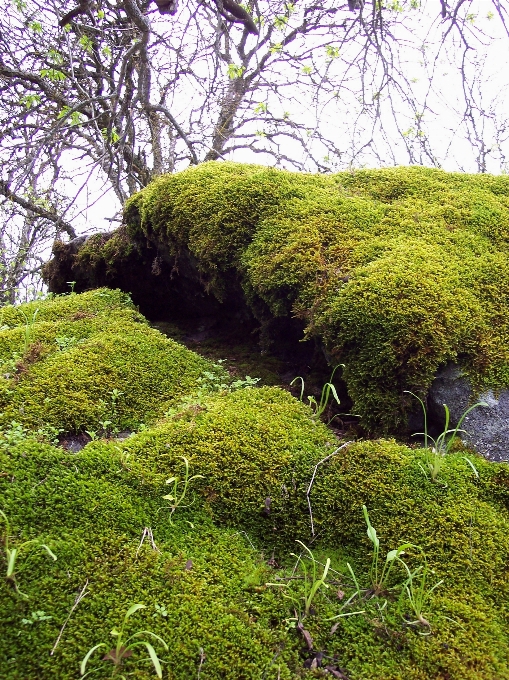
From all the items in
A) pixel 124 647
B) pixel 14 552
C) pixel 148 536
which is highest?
pixel 14 552

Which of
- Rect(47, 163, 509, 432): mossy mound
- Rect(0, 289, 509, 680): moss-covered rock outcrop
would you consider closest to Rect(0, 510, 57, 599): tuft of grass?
Rect(0, 289, 509, 680): moss-covered rock outcrop

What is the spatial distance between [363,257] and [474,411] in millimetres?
1034

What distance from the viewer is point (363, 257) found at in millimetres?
2740

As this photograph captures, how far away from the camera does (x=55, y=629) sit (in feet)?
4.59

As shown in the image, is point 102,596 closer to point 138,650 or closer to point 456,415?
point 138,650

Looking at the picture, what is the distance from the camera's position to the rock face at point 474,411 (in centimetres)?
221

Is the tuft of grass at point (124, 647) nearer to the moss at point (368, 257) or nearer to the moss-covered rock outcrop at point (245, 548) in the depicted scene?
the moss-covered rock outcrop at point (245, 548)

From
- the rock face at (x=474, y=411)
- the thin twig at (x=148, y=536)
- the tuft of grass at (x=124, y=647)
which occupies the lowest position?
the tuft of grass at (x=124, y=647)

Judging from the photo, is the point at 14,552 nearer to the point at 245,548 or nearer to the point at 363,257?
the point at 245,548

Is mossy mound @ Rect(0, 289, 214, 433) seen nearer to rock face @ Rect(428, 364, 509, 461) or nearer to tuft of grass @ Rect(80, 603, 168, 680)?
tuft of grass @ Rect(80, 603, 168, 680)

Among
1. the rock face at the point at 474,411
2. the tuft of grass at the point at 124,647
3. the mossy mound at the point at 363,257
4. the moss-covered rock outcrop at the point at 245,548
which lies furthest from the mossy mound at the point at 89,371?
the rock face at the point at 474,411

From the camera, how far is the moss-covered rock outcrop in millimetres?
1438

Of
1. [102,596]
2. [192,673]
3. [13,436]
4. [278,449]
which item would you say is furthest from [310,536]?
[13,436]

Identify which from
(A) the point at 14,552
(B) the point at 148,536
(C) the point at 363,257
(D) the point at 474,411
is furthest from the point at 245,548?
(C) the point at 363,257
